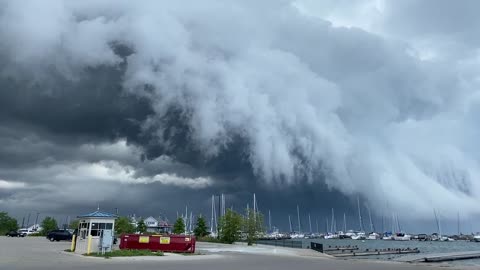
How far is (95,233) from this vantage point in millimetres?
35188

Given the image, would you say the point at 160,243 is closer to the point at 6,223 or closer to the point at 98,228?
the point at 98,228

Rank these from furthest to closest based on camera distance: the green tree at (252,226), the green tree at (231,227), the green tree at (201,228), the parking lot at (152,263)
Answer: the green tree at (201,228)
the green tree at (231,227)
the green tree at (252,226)
the parking lot at (152,263)

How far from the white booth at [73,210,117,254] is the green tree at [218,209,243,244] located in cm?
3941

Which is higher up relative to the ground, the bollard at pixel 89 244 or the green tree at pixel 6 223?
the green tree at pixel 6 223

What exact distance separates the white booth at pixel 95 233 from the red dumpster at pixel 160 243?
551cm

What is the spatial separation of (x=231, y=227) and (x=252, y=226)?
4.26 meters

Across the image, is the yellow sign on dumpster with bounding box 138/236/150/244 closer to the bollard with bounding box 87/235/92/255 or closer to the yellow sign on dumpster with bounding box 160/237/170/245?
the yellow sign on dumpster with bounding box 160/237/170/245

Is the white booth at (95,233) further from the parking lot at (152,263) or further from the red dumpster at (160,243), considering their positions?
the red dumpster at (160,243)

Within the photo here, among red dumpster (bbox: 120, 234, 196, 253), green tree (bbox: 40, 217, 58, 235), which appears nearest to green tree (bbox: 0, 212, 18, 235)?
green tree (bbox: 40, 217, 58, 235)

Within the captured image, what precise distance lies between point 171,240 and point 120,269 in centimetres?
1982

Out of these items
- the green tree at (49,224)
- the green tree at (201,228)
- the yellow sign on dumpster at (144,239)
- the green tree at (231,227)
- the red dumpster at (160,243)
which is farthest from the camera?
the green tree at (49,224)

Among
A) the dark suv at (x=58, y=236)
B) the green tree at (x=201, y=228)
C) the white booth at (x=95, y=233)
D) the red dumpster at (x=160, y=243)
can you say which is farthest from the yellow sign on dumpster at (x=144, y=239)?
the green tree at (x=201, y=228)

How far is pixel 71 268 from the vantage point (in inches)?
848

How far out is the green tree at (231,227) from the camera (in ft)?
241
